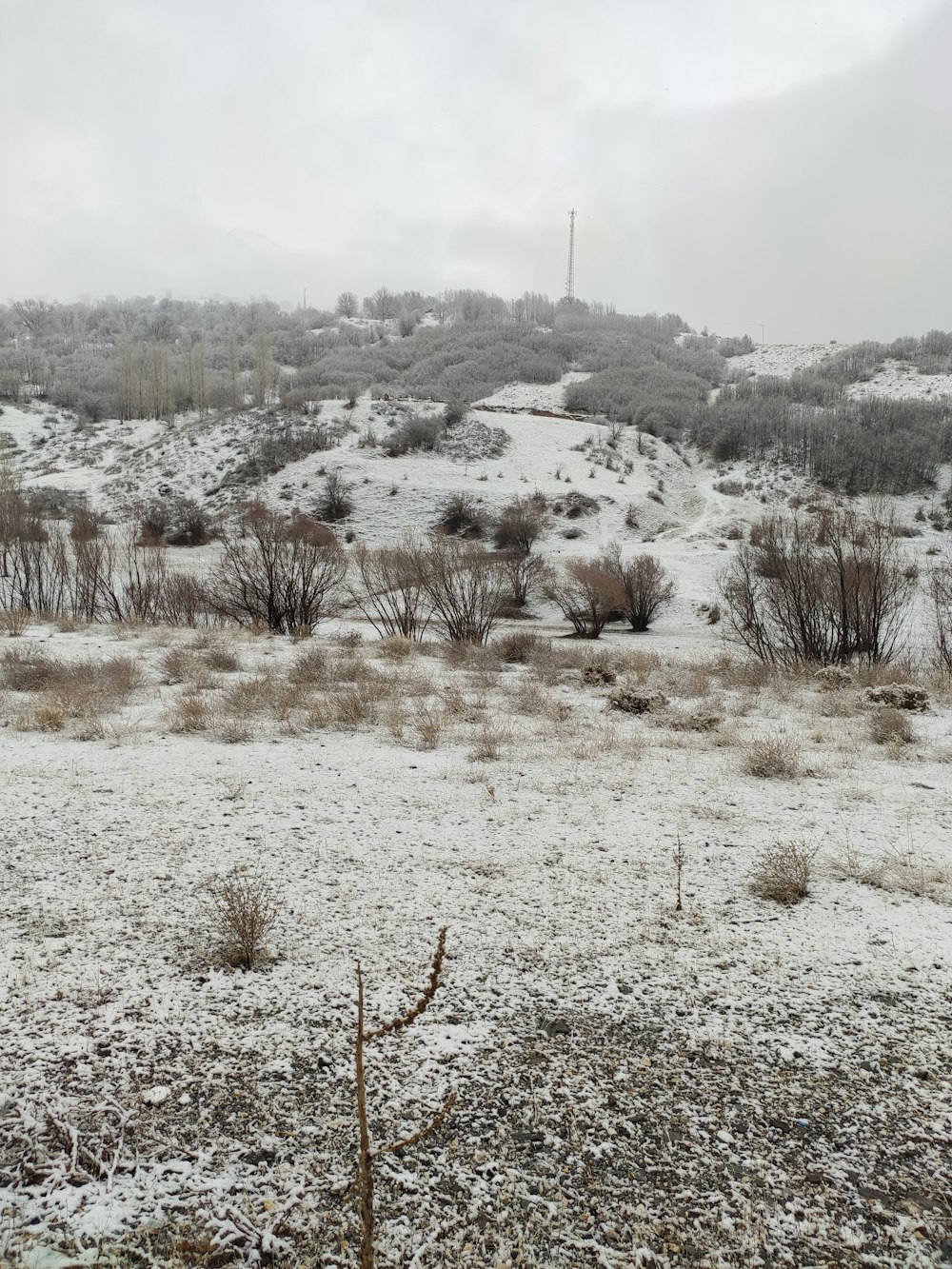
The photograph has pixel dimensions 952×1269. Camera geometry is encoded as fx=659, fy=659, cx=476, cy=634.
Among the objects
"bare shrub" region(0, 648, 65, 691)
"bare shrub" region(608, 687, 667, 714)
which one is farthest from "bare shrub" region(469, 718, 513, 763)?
"bare shrub" region(0, 648, 65, 691)

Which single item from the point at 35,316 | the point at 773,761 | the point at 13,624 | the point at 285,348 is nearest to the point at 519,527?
the point at 13,624

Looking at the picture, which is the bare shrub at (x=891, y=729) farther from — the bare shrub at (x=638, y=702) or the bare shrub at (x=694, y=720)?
the bare shrub at (x=638, y=702)

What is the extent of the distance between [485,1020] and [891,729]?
→ 6147 mm

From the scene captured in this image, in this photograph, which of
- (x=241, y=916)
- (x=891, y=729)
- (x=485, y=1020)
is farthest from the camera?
(x=891, y=729)

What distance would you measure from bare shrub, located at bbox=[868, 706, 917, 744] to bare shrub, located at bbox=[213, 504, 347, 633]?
539 inches

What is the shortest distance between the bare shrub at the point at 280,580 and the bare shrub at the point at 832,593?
11019 mm

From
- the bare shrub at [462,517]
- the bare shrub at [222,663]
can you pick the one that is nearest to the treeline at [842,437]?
the bare shrub at [462,517]

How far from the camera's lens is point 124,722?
6.77 metres

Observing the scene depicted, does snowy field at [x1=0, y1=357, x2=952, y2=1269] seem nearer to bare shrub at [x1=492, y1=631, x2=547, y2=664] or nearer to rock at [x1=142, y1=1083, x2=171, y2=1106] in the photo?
rock at [x1=142, y1=1083, x2=171, y2=1106]

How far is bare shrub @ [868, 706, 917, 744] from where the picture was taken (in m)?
6.80

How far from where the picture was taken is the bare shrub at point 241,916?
292cm

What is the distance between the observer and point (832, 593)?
46.3 feet

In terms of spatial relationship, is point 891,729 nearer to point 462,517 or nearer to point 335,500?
point 462,517

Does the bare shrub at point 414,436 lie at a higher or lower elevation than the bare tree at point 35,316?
lower
